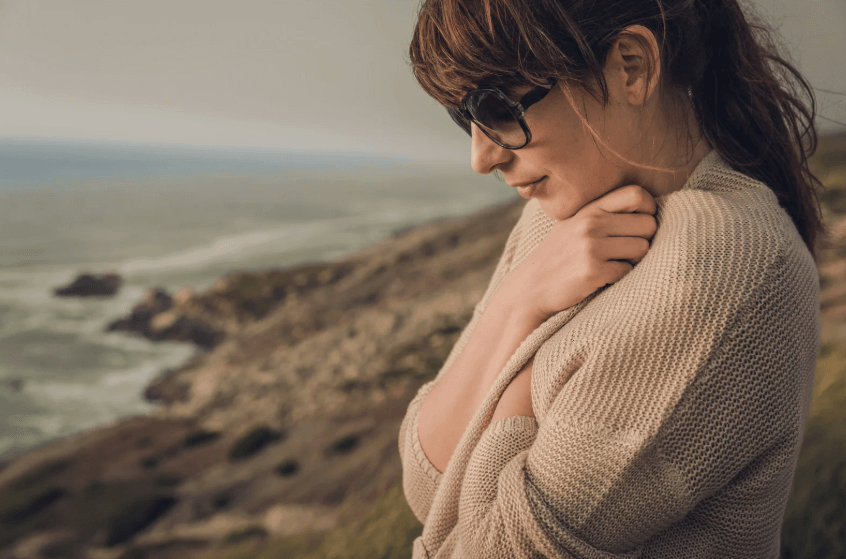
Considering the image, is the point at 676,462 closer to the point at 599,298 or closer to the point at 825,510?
the point at 599,298

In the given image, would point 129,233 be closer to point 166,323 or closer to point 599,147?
point 166,323

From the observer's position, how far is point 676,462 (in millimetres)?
995

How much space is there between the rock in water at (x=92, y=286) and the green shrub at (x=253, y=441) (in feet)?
14.1

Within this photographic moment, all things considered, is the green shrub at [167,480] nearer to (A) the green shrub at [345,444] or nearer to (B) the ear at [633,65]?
(A) the green shrub at [345,444]

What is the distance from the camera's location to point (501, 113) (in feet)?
Answer: 3.83

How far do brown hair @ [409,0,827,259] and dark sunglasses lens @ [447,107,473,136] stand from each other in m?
0.05

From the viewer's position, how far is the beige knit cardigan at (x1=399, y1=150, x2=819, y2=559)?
99cm

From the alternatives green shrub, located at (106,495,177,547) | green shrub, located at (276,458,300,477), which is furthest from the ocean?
green shrub, located at (276,458,300,477)

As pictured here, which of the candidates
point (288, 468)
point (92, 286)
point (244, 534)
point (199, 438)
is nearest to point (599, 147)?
point (244, 534)

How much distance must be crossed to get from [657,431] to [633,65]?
0.71 meters

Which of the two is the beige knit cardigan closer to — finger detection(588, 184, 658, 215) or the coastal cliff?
finger detection(588, 184, 658, 215)

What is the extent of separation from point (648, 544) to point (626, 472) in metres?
0.27

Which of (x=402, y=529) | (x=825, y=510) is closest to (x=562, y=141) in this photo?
(x=825, y=510)

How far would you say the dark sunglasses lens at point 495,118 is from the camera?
116 cm
